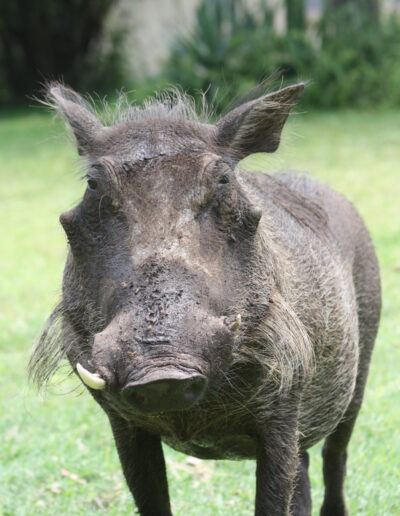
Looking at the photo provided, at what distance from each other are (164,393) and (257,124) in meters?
1.28

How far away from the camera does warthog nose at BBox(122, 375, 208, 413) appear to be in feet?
7.89

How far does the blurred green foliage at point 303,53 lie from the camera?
57.7ft

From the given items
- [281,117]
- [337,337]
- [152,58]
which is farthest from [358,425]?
[152,58]

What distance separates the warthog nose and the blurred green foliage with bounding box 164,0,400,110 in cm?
1505

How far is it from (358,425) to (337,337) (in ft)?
6.50

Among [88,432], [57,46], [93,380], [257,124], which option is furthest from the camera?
[57,46]

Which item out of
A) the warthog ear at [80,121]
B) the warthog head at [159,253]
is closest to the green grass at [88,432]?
the warthog ear at [80,121]

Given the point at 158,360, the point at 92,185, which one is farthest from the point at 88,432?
the point at 158,360

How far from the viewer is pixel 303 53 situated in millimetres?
17828

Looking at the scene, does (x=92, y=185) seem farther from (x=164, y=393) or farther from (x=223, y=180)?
(x=164, y=393)

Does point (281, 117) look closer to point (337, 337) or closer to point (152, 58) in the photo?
point (337, 337)

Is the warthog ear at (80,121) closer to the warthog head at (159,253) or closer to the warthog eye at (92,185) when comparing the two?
the warthog head at (159,253)

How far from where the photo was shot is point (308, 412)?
11.9 feet

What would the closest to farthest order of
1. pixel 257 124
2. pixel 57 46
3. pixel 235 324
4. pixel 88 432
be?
pixel 235 324, pixel 257 124, pixel 88 432, pixel 57 46
